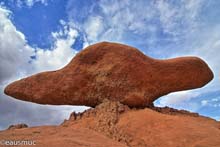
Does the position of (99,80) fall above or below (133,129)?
above

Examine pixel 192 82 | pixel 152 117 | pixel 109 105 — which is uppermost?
pixel 192 82

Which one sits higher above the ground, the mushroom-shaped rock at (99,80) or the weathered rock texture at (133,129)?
the mushroom-shaped rock at (99,80)

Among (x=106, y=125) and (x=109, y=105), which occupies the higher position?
(x=109, y=105)

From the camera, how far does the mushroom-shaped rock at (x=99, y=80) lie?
13000 millimetres

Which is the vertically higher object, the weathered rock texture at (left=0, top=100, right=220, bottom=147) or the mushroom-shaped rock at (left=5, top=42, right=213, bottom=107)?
the mushroom-shaped rock at (left=5, top=42, right=213, bottom=107)

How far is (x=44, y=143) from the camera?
671 centimetres

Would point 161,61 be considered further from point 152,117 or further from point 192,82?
point 152,117

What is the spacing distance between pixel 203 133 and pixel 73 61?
22.8ft

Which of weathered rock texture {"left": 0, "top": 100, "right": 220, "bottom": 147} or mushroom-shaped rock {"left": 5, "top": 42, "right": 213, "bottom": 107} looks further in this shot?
mushroom-shaped rock {"left": 5, "top": 42, "right": 213, "bottom": 107}

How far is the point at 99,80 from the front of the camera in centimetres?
1309

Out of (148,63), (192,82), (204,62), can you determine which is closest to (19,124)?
(148,63)

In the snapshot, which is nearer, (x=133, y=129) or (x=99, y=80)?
(x=133, y=129)

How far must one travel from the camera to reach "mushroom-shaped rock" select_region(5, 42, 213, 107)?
42.7 ft

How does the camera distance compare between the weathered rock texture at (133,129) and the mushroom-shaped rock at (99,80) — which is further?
the mushroom-shaped rock at (99,80)
